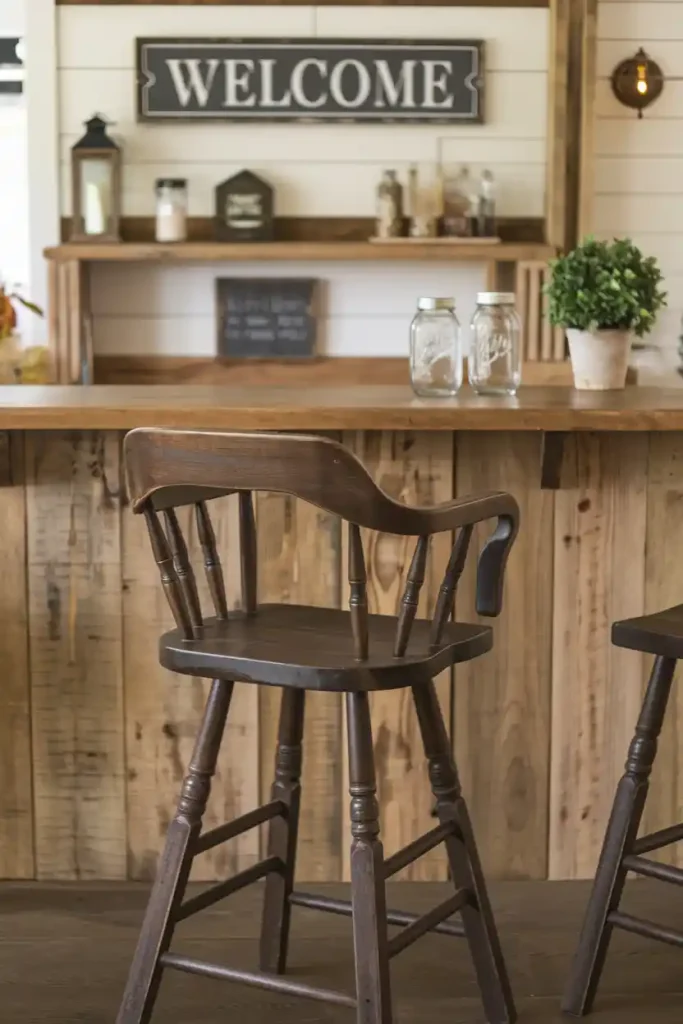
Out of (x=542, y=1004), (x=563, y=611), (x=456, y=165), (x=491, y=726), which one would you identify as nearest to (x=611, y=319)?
(x=563, y=611)

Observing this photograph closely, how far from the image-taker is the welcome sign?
13.7 ft

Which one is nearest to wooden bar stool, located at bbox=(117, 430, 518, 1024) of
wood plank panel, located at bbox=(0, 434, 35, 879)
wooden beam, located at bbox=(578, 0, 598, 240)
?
wood plank panel, located at bbox=(0, 434, 35, 879)

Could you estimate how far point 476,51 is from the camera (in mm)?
4191

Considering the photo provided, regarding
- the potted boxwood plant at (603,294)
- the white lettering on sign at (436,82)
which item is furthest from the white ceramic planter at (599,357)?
the white lettering on sign at (436,82)

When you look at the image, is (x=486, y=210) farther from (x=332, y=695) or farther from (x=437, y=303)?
(x=332, y=695)

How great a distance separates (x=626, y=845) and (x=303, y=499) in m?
0.76

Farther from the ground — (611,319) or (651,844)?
(611,319)

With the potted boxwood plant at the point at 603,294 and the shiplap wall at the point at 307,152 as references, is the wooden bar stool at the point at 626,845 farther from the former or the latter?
the shiplap wall at the point at 307,152

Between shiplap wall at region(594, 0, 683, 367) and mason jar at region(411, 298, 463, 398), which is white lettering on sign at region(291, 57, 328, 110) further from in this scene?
mason jar at region(411, 298, 463, 398)

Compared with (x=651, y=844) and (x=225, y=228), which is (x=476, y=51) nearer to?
(x=225, y=228)

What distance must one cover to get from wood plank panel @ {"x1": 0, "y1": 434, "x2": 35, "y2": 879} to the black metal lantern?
188cm

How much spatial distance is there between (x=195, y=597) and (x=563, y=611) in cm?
86

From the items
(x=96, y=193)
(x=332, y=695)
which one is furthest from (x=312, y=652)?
(x=96, y=193)

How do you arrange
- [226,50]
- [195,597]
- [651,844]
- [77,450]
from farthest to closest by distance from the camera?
[226,50]
[77,450]
[651,844]
[195,597]
